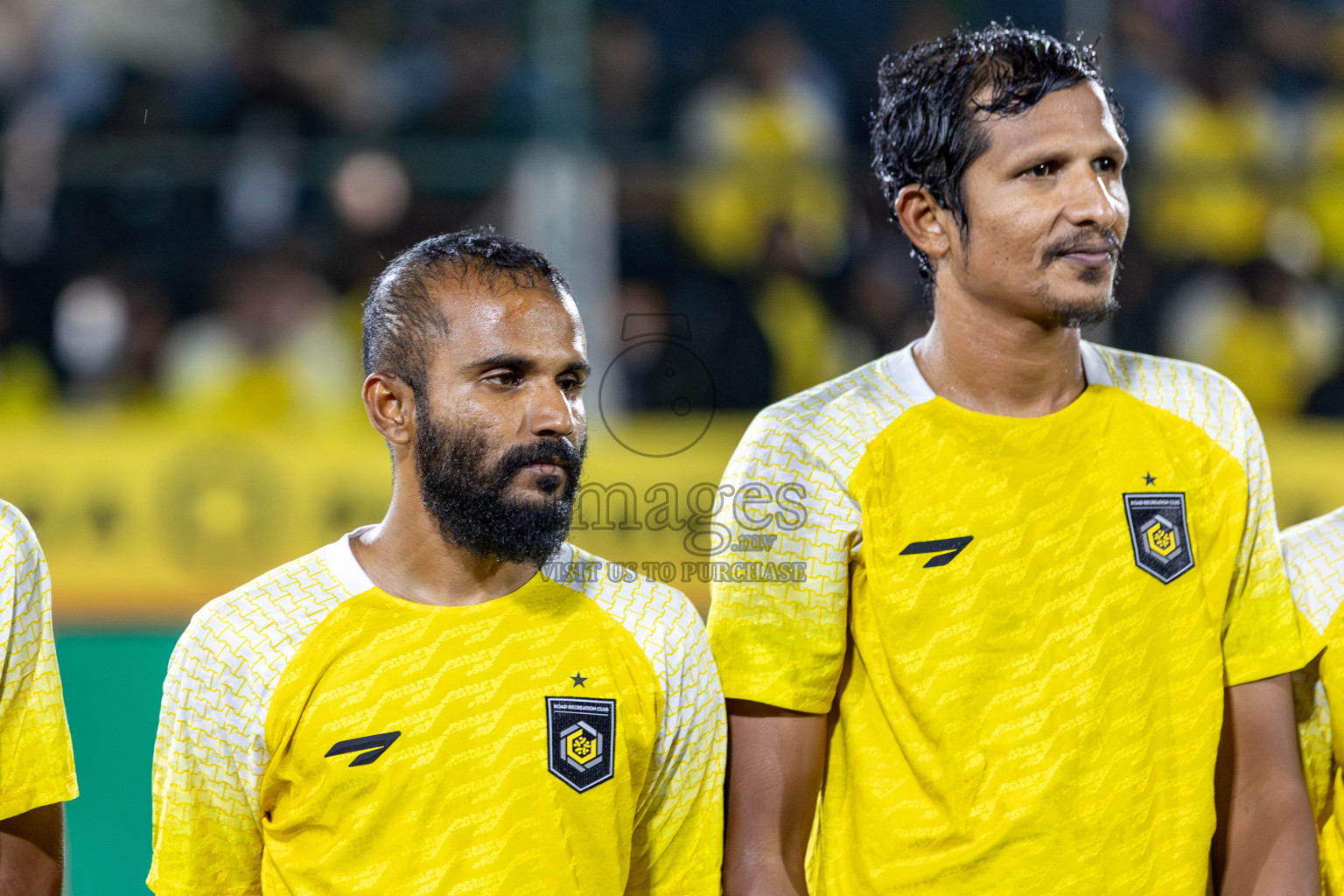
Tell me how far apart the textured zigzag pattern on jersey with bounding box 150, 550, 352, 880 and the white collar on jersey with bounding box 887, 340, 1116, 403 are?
1099mm

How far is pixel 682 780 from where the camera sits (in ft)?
8.05

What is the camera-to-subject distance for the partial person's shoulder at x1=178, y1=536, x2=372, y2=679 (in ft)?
7.70

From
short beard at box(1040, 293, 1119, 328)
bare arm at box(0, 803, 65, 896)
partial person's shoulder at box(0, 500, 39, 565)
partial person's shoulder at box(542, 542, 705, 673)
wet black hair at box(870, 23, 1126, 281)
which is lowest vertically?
bare arm at box(0, 803, 65, 896)

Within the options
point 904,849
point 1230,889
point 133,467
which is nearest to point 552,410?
point 904,849

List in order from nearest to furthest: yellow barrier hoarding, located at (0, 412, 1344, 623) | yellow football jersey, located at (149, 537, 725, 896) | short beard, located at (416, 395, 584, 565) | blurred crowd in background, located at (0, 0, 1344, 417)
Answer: yellow football jersey, located at (149, 537, 725, 896) < short beard, located at (416, 395, 584, 565) < yellow barrier hoarding, located at (0, 412, 1344, 623) < blurred crowd in background, located at (0, 0, 1344, 417)

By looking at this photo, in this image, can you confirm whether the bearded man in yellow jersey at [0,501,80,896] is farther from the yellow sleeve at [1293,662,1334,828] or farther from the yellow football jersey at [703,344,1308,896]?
the yellow sleeve at [1293,662,1334,828]

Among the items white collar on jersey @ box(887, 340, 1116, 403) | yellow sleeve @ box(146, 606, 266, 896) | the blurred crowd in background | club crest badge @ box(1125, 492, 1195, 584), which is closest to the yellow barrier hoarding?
the blurred crowd in background

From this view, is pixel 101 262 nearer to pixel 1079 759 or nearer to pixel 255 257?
pixel 255 257

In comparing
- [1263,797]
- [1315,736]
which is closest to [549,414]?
[1263,797]

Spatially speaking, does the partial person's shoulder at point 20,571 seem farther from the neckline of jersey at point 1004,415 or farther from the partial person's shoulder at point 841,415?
the neckline of jersey at point 1004,415

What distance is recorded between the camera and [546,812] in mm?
2312

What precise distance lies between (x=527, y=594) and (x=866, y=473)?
24.3 inches

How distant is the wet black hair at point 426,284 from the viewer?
2.46m

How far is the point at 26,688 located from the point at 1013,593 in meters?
1.65
